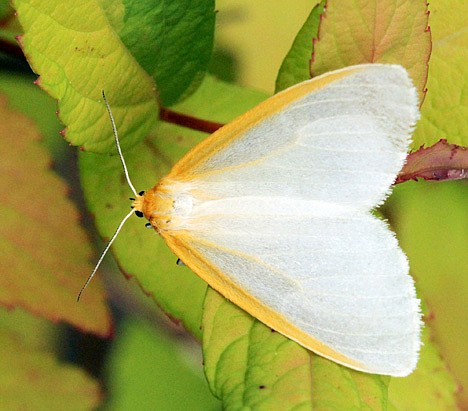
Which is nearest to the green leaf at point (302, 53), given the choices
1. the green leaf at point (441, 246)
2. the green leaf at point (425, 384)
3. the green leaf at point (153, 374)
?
the green leaf at point (425, 384)

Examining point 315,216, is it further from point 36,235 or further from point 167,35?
point 36,235

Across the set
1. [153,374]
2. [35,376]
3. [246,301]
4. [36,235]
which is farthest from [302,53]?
[35,376]

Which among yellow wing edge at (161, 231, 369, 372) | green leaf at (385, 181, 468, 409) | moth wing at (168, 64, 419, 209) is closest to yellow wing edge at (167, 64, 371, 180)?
moth wing at (168, 64, 419, 209)

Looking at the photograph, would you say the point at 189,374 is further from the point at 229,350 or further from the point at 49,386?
the point at 229,350

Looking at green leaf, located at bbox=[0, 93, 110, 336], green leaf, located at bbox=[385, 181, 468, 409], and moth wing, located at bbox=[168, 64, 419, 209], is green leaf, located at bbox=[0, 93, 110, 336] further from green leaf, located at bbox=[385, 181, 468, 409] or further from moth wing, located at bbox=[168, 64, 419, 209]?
green leaf, located at bbox=[385, 181, 468, 409]

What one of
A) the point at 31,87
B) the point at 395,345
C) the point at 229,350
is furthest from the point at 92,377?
the point at 395,345
